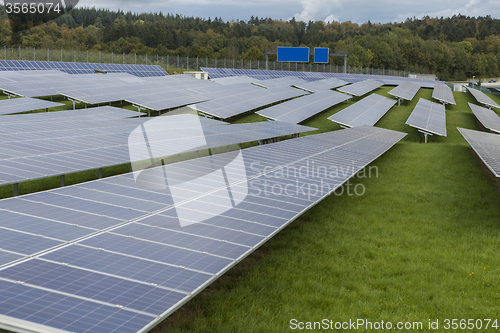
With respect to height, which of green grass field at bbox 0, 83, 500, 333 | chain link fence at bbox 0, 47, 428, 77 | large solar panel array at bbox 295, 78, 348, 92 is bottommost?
green grass field at bbox 0, 83, 500, 333

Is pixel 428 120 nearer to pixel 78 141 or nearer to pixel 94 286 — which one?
pixel 78 141

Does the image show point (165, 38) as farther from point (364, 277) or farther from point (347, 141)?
point (364, 277)

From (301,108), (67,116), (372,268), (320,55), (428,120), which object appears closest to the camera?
(372,268)

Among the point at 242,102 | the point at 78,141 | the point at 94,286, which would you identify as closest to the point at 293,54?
the point at 242,102

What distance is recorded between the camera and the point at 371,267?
1071 cm

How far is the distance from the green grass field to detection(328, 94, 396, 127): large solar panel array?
16704 mm

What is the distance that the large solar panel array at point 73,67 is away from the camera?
51.2 meters

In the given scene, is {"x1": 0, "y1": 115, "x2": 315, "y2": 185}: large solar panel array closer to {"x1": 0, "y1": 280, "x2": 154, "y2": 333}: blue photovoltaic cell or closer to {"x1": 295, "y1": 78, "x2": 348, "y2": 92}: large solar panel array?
{"x1": 0, "y1": 280, "x2": 154, "y2": 333}: blue photovoltaic cell

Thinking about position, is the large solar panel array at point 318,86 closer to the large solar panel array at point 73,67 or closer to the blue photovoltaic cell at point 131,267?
the large solar panel array at point 73,67

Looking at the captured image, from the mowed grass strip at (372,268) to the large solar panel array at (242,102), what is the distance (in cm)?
1850

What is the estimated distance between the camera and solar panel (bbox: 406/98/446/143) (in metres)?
30.9

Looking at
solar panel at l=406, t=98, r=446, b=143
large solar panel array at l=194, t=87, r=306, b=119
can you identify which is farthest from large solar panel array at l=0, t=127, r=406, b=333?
large solar panel array at l=194, t=87, r=306, b=119

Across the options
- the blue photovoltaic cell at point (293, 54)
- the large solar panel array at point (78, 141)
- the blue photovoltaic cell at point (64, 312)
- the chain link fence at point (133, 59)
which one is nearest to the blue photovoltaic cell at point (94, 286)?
the blue photovoltaic cell at point (64, 312)

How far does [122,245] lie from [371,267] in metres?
6.26
